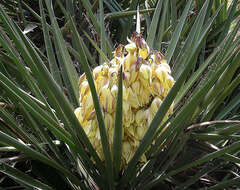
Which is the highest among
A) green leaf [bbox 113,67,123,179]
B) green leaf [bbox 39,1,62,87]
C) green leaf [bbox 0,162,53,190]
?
green leaf [bbox 39,1,62,87]

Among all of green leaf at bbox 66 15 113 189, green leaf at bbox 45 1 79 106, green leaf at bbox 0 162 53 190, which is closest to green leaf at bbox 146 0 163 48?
green leaf at bbox 45 1 79 106

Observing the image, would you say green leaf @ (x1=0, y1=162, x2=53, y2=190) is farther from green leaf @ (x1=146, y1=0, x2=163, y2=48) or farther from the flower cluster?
green leaf @ (x1=146, y1=0, x2=163, y2=48)

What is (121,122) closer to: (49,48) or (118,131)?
(118,131)

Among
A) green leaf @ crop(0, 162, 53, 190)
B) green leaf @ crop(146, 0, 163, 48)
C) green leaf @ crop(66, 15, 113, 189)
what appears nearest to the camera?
green leaf @ crop(66, 15, 113, 189)

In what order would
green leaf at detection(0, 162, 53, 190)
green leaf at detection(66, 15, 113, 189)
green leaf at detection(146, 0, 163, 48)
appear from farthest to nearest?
green leaf at detection(146, 0, 163, 48), green leaf at detection(0, 162, 53, 190), green leaf at detection(66, 15, 113, 189)

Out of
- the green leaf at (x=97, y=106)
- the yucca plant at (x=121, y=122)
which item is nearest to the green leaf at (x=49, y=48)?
the yucca plant at (x=121, y=122)

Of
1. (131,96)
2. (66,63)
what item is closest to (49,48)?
(66,63)

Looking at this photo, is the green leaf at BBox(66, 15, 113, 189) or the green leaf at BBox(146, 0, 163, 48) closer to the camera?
the green leaf at BBox(66, 15, 113, 189)

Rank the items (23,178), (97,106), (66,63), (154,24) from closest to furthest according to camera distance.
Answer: (97,106), (23,178), (66,63), (154,24)

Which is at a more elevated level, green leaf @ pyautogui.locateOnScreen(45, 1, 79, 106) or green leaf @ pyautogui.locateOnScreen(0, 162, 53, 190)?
green leaf @ pyautogui.locateOnScreen(45, 1, 79, 106)

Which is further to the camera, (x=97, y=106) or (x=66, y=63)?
(x=66, y=63)
